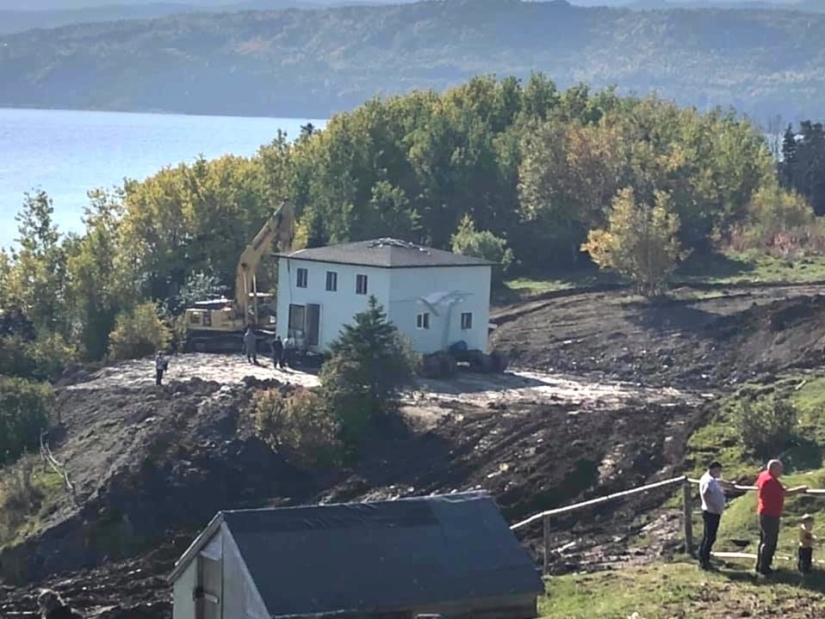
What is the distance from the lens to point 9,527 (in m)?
42.5

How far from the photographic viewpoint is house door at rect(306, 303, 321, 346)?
186ft

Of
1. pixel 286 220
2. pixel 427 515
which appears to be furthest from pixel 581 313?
pixel 427 515

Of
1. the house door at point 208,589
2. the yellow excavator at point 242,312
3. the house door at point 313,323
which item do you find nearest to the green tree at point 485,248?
the yellow excavator at point 242,312

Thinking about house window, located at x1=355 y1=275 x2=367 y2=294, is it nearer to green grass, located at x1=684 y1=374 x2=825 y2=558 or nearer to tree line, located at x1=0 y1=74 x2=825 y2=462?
tree line, located at x1=0 y1=74 x2=825 y2=462

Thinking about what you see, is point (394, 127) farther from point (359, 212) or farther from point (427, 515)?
point (427, 515)

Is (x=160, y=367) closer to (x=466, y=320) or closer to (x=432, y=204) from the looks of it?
(x=466, y=320)

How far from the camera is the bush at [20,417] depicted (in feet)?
159

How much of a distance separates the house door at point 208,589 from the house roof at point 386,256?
3189cm

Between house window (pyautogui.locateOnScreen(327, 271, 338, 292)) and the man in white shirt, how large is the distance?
107 ft

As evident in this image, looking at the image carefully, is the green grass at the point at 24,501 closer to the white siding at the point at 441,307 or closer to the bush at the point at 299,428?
the bush at the point at 299,428

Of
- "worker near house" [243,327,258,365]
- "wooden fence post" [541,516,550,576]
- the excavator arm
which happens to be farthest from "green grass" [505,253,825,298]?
"wooden fence post" [541,516,550,576]

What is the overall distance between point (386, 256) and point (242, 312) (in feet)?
25.1

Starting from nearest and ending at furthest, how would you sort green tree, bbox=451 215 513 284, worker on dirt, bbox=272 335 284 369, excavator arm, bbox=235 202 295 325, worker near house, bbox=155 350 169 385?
worker near house, bbox=155 350 169 385, worker on dirt, bbox=272 335 284 369, excavator arm, bbox=235 202 295 325, green tree, bbox=451 215 513 284

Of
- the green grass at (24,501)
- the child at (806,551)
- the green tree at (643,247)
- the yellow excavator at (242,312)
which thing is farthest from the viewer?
the green tree at (643,247)
